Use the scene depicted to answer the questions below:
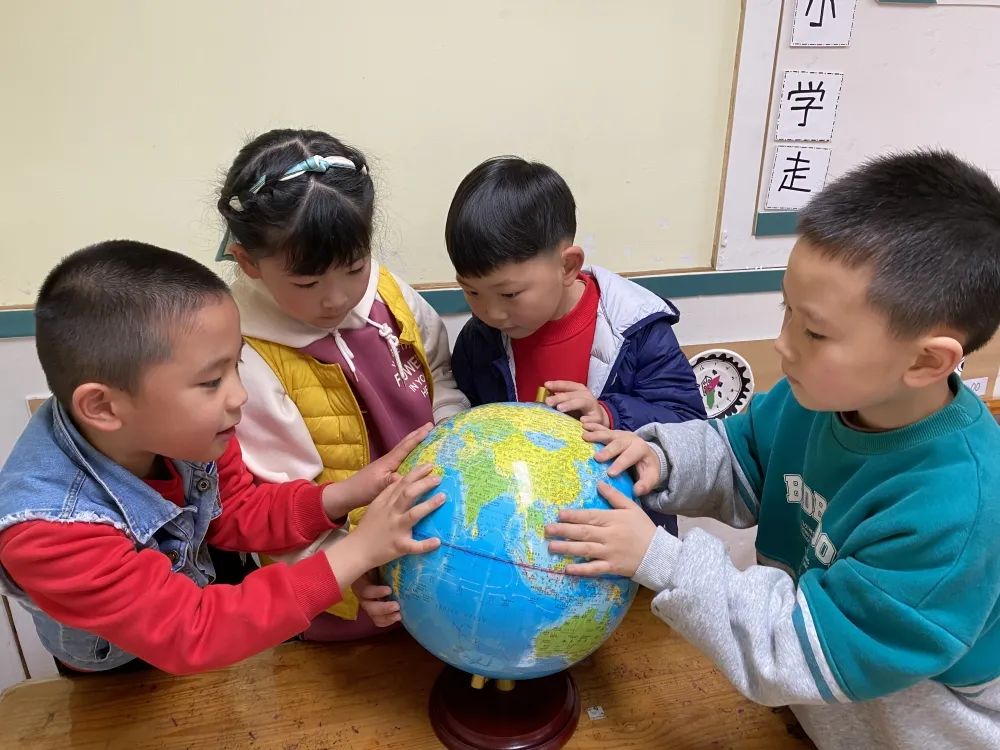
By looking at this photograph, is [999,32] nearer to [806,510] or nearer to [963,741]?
[806,510]

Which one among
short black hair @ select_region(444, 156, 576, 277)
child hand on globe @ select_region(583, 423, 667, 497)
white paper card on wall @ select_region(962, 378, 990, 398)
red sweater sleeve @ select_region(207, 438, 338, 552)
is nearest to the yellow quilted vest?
red sweater sleeve @ select_region(207, 438, 338, 552)

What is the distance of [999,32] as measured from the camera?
7.00ft

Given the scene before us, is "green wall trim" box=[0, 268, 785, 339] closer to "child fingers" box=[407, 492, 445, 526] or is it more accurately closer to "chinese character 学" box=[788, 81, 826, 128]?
"chinese character 学" box=[788, 81, 826, 128]

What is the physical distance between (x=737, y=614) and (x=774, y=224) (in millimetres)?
1476

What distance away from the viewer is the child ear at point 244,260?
1.40 meters

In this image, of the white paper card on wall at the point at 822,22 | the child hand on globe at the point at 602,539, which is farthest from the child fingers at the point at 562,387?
the white paper card on wall at the point at 822,22

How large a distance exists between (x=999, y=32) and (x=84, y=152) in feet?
8.53

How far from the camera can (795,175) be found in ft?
7.04

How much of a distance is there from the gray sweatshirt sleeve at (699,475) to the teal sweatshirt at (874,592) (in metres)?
0.13

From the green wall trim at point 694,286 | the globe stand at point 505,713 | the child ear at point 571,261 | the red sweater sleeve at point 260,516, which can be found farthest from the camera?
the green wall trim at point 694,286

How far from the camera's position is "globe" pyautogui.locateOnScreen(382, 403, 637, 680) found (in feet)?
3.49

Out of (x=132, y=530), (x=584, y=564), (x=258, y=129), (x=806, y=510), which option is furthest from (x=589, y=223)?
(x=132, y=530)

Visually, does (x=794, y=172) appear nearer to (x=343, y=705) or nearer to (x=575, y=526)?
(x=575, y=526)

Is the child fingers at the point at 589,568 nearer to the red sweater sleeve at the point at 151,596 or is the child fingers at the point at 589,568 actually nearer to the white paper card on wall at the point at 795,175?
the red sweater sleeve at the point at 151,596
